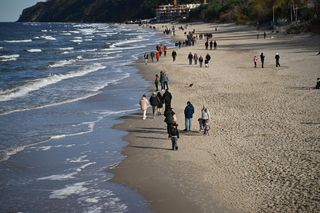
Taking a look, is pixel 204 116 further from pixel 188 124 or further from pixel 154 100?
pixel 154 100

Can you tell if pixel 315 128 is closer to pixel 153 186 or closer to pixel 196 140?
pixel 196 140

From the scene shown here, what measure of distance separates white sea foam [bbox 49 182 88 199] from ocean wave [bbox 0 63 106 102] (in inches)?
647

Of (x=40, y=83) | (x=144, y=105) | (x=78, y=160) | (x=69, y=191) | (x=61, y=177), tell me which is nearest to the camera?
(x=69, y=191)

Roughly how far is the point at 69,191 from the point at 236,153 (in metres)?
5.23

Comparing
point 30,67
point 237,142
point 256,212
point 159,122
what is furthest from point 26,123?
point 30,67

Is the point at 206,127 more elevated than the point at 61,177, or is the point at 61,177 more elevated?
the point at 206,127

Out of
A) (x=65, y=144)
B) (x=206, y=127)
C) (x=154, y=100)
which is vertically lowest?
(x=65, y=144)

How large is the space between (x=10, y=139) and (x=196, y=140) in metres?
6.96

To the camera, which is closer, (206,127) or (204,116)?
(204,116)

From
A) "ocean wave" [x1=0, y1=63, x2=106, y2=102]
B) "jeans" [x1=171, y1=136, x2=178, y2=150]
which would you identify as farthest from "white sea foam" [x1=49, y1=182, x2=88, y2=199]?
"ocean wave" [x1=0, y1=63, x2=106, y2=102]

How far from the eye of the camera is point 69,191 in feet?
39.5

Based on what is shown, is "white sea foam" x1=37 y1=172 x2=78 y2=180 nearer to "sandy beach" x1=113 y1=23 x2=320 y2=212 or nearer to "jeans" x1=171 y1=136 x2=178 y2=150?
"sandy beach" x1=113 y1=23 x2=320 y2=212

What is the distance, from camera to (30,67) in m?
48.2

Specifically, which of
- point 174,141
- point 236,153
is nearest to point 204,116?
point 174,141
